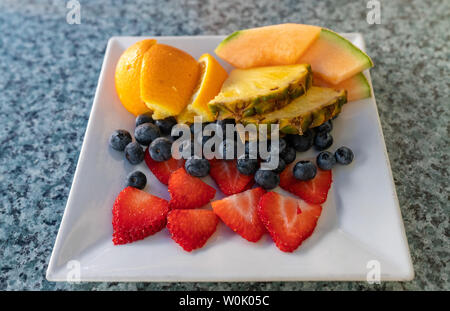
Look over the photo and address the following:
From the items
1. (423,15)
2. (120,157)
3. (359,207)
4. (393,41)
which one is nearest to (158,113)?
(120,157)

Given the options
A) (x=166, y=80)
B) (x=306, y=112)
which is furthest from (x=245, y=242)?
(x=166, y=80)

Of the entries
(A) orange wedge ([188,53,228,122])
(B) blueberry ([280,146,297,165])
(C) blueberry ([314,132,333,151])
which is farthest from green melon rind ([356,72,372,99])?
(A) orange wedge ([188,53,228,122])

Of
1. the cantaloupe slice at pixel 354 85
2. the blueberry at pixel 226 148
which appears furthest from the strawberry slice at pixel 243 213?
the cantaloupe slice at pixel 354 85

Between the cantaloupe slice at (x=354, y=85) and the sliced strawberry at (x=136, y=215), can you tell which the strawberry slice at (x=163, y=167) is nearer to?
the sliced strawberry at (x=136, y=215)

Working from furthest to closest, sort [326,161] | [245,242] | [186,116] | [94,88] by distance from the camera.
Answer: [94,88] < [186,116] < [326,161] < [245,242]

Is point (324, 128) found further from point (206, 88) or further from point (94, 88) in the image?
point (94, 88)
